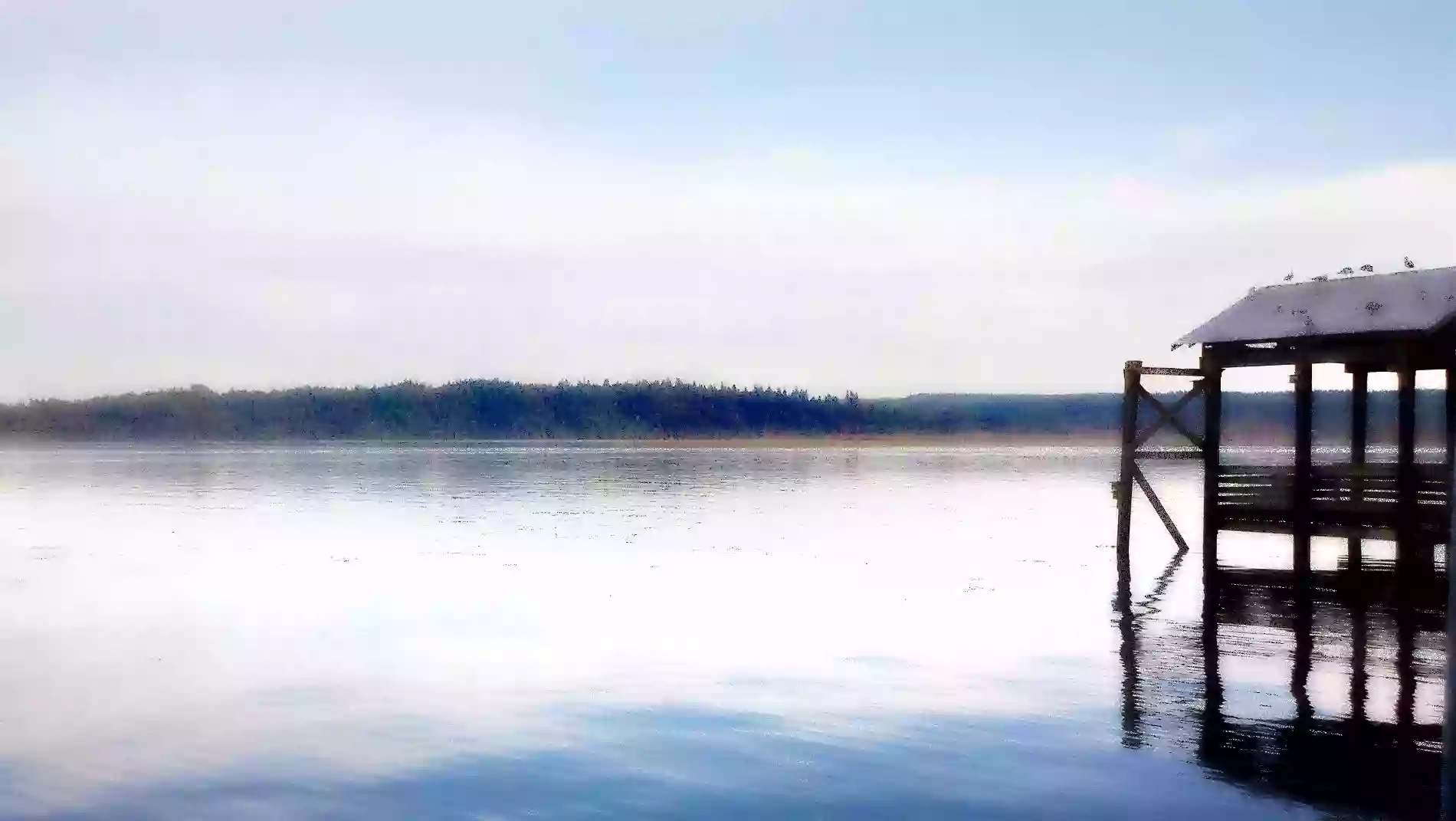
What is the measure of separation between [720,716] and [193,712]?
18.3 ft

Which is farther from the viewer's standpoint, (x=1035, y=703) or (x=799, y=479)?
(x=799, y=479)

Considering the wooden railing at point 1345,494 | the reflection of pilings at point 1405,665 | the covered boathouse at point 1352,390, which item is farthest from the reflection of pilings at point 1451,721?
the wooden railing at point 1345,494

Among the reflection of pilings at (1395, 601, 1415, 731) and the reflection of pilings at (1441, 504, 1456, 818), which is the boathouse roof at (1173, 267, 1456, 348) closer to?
the reflection of pilings at (1395, 601, 1415, 731)

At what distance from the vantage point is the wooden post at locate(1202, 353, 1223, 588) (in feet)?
86.1

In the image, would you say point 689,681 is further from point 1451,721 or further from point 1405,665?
point 1451,721

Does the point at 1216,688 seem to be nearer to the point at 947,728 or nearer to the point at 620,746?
the point at 947,728

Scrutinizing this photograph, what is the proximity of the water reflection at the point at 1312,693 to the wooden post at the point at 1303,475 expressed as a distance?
954 mm

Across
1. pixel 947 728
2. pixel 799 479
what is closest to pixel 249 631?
pixel 947 728

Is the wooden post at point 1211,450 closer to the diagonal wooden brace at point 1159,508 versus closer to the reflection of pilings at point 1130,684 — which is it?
the diagonal wooden brace at point 1159,508

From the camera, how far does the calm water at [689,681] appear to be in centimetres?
1123

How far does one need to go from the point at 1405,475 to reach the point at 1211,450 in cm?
391

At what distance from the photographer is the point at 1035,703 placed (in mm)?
14453

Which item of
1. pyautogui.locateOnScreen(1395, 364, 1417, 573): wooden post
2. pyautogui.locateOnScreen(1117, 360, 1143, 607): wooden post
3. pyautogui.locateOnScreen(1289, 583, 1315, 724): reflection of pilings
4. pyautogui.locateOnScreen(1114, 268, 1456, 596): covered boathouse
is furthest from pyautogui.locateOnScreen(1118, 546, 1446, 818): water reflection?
pyautogui.locateOnScreen(1117, 360, 1143, 607): wooden post

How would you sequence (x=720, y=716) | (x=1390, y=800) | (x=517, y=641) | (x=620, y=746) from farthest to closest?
1. (x=517, y=641)
2. (x=720, y=716)
3. (x=620, y=746)
4. (x=1390, y=800)
